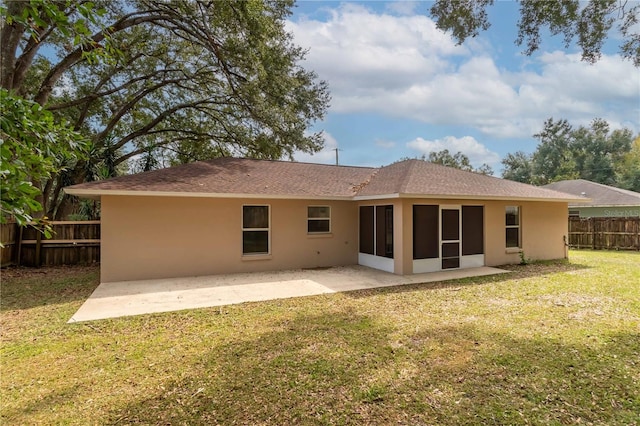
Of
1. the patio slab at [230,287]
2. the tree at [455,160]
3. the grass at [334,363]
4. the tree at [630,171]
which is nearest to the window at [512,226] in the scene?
the patio slab at [230,287]

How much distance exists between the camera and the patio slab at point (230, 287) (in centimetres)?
663

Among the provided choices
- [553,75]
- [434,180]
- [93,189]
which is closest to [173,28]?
[93,189]

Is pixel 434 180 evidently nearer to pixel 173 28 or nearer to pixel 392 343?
pixel 392 343

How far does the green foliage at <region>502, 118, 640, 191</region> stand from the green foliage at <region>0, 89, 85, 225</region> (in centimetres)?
4183

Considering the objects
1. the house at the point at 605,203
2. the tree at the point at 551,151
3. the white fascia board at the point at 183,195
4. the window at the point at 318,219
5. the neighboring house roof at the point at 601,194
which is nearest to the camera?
the white fascia board at the point at 183,195

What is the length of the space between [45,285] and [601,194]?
28.0m

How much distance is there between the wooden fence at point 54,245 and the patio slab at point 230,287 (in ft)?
14.5

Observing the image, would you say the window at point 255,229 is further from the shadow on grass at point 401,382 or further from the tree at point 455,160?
the tree at point 455,160

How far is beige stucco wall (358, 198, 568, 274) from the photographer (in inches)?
380

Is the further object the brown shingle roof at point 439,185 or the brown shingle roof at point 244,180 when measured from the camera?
the brown shingle roof at point 439,185

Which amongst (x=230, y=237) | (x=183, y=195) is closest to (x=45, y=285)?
(x=183, y=195)

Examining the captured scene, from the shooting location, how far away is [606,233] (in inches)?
652

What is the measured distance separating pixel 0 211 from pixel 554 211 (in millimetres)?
15356

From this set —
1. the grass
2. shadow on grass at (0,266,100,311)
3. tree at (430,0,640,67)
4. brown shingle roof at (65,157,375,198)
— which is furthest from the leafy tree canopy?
shadow on grass at (0,266,100,311)
